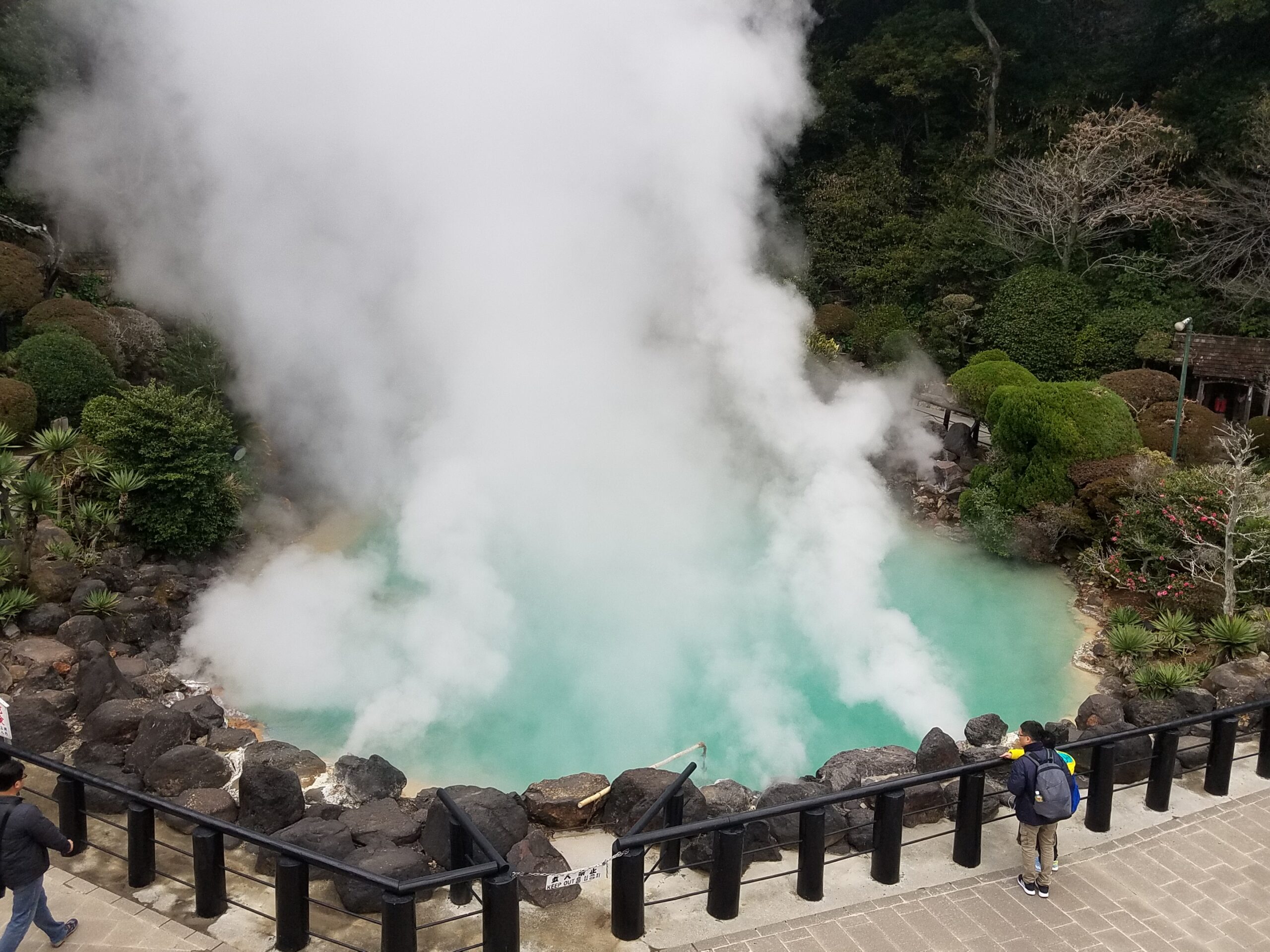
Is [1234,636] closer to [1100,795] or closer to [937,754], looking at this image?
[937,754]

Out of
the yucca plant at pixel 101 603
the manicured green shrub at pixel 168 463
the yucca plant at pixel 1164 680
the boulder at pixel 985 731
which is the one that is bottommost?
the boulder at pixel 985 731

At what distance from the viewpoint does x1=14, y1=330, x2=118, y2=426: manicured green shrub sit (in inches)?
516

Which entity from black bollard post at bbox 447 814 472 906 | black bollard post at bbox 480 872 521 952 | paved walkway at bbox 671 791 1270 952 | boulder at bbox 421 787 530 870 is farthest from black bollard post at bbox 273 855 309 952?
paved walkway at bbox 671 791 1270 952

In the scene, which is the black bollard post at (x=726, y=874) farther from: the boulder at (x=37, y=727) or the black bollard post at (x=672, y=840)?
the boulder at (x=37, y=727)

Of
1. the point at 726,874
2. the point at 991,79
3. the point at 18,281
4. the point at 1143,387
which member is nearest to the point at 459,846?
the point at 726,874

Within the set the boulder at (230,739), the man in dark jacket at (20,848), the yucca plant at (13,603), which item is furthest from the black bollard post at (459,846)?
the yucca plant at (13,603)

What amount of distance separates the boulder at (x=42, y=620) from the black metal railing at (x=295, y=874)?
13.9 feet

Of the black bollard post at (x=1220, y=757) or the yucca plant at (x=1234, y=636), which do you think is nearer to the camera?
the black bollard post at (x=1220, y=757)

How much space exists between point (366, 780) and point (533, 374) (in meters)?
5.94

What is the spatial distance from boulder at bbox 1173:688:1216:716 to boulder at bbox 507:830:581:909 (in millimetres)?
5552

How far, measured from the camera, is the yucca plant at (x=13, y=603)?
29.3ft

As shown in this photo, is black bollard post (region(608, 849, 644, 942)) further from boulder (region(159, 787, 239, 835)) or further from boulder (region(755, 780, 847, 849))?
boulder (region(159, 787, 239, 835))

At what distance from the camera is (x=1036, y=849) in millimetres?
5219

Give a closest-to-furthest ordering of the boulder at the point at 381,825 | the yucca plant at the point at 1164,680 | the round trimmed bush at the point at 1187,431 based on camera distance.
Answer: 1. the boulder at the point at 381,825
2. the yucca plant at the point at 1164,680
3. the round trimmed bush at the point at 1187,431
